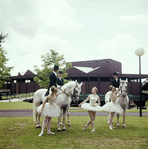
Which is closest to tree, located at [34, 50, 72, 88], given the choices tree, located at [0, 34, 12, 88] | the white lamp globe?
tree, located at [0, 34, 12, 88]

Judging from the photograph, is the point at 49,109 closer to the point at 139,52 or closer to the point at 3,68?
the point at 139,52

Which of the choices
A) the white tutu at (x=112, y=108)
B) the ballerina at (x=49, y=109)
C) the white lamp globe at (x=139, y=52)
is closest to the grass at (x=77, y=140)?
the ballerina at (x=49, y=109)

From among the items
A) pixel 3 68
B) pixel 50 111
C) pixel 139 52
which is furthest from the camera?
pixel 3 68

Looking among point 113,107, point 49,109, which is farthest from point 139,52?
point 49,109

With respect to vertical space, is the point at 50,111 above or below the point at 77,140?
above

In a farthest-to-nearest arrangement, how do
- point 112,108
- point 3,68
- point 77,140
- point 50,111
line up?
point 3,68
point 112,108
point 50,111
point 77,140

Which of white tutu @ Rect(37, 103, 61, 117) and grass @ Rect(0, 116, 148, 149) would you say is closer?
grass @ Rect(0, 116, 148, 149)

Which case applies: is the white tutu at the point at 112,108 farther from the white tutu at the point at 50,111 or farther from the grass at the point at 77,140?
the white tutu at the point at 50,111

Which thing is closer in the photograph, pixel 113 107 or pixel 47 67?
pixel 113 107

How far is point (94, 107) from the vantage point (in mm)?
7410

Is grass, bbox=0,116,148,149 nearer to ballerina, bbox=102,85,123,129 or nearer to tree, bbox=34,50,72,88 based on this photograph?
ballerina, bbox=102,85,123,129

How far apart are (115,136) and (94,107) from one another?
1.59 metres

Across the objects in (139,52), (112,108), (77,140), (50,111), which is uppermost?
(139,52)

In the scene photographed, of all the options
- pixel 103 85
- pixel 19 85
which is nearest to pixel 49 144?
pixel 103 85
